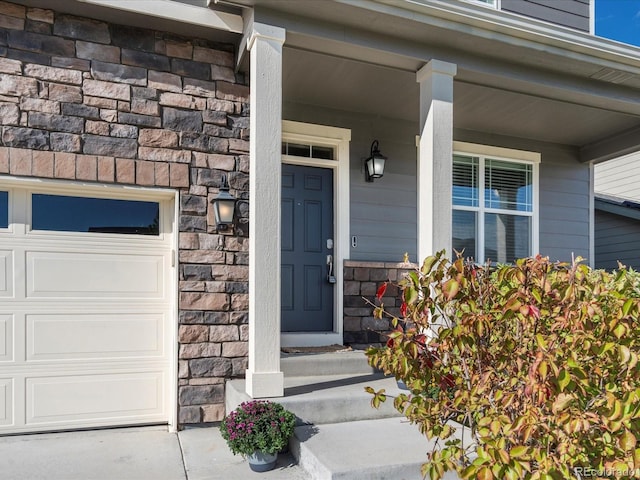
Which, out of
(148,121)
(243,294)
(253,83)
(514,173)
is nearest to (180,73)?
(148,121)

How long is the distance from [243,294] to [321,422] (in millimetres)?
1192

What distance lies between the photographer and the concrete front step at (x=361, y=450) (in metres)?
2.51

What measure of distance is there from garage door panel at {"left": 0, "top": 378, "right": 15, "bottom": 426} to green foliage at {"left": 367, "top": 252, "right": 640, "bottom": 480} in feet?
9.37

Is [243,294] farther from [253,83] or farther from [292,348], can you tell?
[253,83]

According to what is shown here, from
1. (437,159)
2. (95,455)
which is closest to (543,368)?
(437,159)

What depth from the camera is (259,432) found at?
110 inches

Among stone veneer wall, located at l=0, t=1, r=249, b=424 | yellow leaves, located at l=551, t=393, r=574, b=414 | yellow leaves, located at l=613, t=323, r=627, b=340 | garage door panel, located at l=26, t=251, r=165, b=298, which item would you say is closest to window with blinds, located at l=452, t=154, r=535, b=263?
stone veneer wall, located at l=0, t=1, r=249, b=424

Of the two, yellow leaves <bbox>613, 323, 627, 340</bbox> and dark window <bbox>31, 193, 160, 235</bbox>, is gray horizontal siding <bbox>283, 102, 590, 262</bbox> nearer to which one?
dark window <bbox>31, 193, 160, 235</bbox>

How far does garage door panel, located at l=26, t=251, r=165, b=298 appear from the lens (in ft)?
11.5

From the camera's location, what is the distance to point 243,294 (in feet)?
12.5

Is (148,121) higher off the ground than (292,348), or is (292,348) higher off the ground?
(148,121)

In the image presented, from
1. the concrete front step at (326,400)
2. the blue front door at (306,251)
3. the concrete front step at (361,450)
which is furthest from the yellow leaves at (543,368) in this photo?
the blue front door at (306,251)

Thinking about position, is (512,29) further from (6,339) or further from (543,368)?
(6,339)

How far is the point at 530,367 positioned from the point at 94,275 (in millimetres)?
3199
